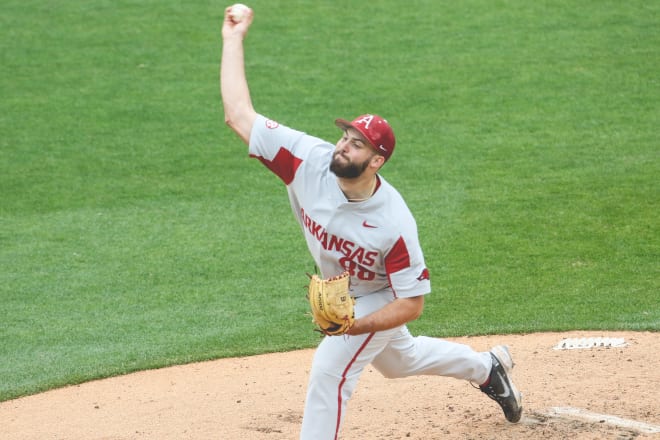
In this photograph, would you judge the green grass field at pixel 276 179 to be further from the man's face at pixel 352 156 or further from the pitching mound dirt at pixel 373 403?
the man's face at pixel 352 156

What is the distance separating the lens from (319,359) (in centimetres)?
492

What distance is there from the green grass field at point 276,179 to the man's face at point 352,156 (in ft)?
9.96

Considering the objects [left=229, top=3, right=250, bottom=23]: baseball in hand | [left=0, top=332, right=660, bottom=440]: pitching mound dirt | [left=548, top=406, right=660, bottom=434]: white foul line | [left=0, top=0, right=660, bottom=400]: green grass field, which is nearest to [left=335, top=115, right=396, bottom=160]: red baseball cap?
[left=229, top=3, right=250, bottom=23]: baseball in hand

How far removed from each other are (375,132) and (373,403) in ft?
6.81

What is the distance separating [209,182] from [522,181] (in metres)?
3.49

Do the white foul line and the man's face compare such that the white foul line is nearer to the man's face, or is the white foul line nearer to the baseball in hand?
the man's face

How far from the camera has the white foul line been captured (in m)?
5.35

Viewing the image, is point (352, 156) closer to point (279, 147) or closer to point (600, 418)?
point (279, 147)

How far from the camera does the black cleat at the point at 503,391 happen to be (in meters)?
5.54

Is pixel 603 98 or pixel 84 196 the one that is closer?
pixel 84 196

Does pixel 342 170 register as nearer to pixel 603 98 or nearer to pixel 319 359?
pixel 319 359

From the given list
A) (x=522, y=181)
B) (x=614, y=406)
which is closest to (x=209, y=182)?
(x=522, y=181)

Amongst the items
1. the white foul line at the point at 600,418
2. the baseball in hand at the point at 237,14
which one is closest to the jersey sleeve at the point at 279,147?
the baseball in hand at the point at 237,14

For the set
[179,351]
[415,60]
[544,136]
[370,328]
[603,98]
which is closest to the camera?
[370,328]
